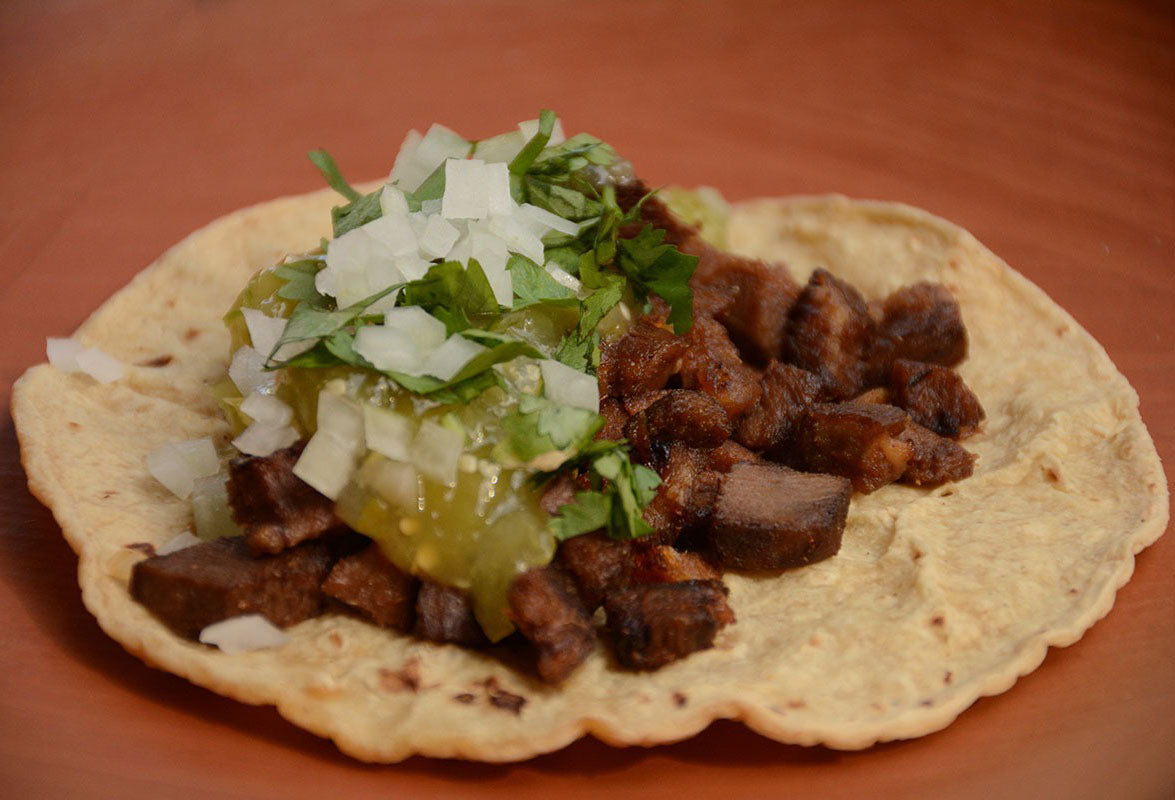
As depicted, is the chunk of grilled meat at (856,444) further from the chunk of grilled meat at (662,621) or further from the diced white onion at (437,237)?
the diced white onion at (437,237)

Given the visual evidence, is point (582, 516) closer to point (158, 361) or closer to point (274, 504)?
point (274, 504)

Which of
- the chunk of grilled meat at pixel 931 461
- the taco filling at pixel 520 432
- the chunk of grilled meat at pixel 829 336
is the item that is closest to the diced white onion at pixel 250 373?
the taco filling at pixel 520 432

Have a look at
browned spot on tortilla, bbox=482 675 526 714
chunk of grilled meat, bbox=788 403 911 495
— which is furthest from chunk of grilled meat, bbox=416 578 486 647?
chunk of grilled meat, bbox=788 403 911 495

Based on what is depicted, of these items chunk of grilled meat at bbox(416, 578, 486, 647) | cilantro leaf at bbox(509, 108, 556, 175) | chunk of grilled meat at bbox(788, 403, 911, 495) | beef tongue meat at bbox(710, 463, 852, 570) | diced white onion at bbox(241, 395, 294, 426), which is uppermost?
cilantro leaf at bbox(509, 108, 556, 175)

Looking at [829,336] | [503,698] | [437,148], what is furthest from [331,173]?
[503,698]

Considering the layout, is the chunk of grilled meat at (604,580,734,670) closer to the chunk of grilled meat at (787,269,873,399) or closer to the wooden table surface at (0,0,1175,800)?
the wooden table surface at (0,0,1175,800)

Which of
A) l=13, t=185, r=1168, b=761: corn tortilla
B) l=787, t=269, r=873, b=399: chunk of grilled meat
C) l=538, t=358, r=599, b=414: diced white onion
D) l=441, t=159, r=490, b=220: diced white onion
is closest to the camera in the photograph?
l=13, t=185, r=1168, b=761: corn tortilla

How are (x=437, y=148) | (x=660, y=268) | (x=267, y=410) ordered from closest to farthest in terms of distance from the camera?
(x=267, y=410)
(x=660, y=268)
(x=437, y=148)
